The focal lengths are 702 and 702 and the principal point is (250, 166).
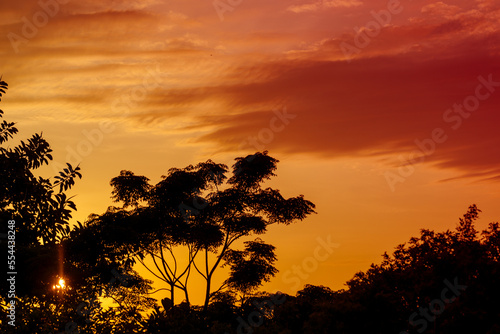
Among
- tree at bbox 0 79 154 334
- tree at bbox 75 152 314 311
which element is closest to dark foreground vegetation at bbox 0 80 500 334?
tree at bbox 0 79 154 334

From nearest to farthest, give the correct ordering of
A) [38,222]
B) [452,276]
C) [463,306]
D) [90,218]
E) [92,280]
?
[38,222] → [463,306] → [452,276] → [92,280] → [90,218]

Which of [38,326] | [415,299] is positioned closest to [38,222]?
[38,326]

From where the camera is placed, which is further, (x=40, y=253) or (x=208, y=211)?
(x=208, y=211)

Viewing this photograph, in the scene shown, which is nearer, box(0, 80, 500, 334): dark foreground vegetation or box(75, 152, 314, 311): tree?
box(0, 80, 500, 334): dark foreground vegetation

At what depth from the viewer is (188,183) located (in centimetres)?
5569

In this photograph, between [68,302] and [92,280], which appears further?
[92,280]

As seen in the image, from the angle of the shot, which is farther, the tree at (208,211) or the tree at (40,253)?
the tree at (208,211)

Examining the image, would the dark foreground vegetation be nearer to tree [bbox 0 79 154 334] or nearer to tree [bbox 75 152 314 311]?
tree [bbox 0 79 154 334]

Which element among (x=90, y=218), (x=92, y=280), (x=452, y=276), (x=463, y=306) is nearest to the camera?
(x=463, y=306)

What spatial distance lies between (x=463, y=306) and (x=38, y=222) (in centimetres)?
1401

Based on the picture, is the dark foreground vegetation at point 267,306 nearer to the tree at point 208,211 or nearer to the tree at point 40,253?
the tree at point 40,253

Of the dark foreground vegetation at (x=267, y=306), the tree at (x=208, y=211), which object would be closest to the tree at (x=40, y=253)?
the dark foreground vegetation at (x=267, y=306)

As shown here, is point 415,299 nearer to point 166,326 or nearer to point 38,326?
point 166,326

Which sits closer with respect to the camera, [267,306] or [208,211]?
[267,306]
